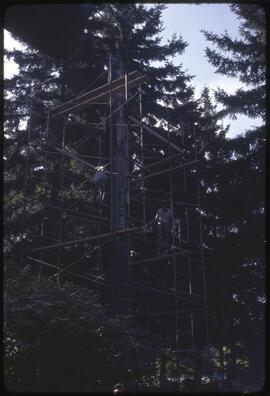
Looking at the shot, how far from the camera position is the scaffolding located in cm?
1390

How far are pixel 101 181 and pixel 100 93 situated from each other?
10.1 feet

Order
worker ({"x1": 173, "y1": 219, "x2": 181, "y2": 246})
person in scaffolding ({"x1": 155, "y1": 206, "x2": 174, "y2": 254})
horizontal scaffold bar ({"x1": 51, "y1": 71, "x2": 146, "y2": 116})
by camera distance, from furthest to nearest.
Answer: horizontal scaffold bar ({"x1": 51, "y1": 71, "x2": 146, "y2": 116}), worker ({"x1": 173, "y1": 219, "x2": 181, "y2": 246}), person in scaffolding ({"x1": 155, "y1": 206, "x2": 174, "y2": 254})

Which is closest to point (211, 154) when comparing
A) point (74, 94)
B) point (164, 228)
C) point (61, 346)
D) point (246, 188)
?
point (246, 188)

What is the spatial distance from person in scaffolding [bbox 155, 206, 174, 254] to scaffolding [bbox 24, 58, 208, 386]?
37 millimetres

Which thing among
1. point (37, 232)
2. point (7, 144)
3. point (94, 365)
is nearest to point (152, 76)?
point (7, 144)

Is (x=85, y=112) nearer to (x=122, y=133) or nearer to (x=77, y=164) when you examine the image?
(x=77, y=164)

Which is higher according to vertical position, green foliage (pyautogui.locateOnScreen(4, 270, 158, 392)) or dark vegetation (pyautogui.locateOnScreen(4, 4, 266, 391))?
dark vegetation (pyautogui.locateOnScreen(4, 4, 266, 391))

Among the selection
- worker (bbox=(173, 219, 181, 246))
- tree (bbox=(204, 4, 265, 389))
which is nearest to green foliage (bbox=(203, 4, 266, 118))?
tree (bbox=(204, 4, 265, 389))

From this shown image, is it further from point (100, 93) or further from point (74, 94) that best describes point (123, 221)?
point (74, 94)

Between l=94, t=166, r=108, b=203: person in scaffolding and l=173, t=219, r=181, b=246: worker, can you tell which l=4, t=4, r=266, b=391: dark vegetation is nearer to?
l=94, t=166, r=108, b=203: person in scaffolding

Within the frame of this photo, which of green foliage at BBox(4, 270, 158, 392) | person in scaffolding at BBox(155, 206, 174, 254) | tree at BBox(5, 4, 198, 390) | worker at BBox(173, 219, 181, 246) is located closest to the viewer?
green foliage at BBox(4, 270, 158, 392)

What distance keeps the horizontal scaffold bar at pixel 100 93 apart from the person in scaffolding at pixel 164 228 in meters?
3.91

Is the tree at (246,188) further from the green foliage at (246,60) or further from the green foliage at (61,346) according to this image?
the green foliage at (61,346)

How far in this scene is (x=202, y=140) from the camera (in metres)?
20.3
